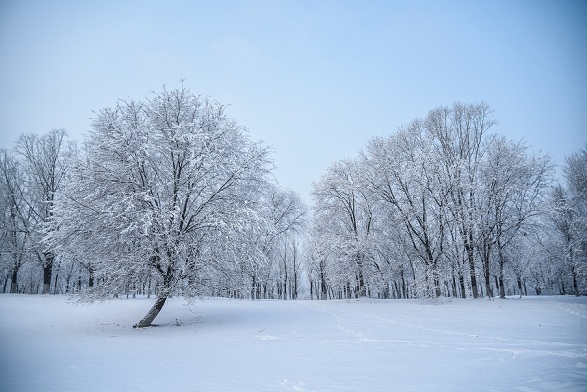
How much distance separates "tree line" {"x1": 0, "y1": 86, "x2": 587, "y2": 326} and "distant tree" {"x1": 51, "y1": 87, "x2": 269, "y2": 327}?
2.7 inches

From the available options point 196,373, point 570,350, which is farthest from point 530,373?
point 196,373

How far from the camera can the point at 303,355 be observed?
24.6 feet

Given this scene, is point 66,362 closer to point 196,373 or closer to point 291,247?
point 196,373

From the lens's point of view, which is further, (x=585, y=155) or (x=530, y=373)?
(x=585, y=155)

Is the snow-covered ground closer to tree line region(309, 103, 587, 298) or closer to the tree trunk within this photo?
the tree trunk

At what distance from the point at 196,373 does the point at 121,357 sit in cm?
294

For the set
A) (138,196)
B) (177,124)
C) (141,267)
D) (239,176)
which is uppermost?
(177,124)

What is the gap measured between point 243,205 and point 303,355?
7.85m

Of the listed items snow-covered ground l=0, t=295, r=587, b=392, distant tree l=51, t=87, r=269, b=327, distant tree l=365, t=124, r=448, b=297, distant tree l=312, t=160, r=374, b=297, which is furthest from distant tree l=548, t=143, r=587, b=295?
distant tree l=51, t=87, r=269, b=327

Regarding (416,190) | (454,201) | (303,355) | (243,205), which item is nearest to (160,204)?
(243,205)

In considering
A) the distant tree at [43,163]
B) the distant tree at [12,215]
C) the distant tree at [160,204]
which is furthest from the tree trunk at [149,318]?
the distant tree at [43,163]

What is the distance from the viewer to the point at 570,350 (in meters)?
7.14

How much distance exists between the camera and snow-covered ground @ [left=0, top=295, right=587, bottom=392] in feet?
16.9

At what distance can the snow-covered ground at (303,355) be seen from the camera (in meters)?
5.16
